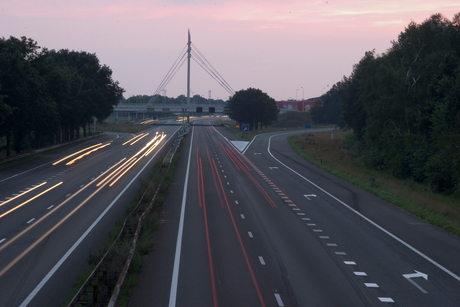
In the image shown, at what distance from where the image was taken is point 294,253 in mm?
15625

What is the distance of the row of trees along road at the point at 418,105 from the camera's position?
33812 millimetres

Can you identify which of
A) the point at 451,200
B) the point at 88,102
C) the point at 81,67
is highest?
the point at 81,67

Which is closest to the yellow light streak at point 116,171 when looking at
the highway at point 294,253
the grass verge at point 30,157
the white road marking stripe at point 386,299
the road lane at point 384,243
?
the highway at point 294,253

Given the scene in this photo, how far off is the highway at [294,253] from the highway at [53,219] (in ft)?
8.54

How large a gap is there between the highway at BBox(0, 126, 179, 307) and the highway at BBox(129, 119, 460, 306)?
8.54 feet

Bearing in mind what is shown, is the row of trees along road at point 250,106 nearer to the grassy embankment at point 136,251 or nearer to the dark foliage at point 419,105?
the dark foliage at point 419,105

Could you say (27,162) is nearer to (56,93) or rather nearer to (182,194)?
(56,93)

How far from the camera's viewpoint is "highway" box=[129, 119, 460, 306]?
11750mm

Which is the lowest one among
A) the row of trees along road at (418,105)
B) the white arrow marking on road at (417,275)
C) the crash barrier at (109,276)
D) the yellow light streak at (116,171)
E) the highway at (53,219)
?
the yellow light streak at (116,171)

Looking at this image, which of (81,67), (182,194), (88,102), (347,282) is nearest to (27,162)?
(182,194)

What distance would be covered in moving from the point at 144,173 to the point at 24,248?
22055 millimetres

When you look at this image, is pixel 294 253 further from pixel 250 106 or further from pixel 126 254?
pixel 250 106

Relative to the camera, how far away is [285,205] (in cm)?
2511

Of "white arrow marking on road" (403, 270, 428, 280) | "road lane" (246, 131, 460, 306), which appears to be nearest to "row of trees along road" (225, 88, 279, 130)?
"road lane" (246, 131, 460, 306)
